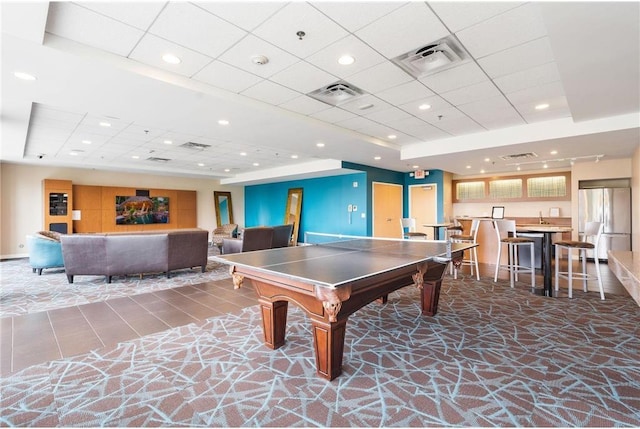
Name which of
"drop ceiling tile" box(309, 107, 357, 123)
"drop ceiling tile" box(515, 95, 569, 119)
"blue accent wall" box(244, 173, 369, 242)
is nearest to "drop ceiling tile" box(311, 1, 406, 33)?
"drop ceiling tile" box(309, 107, 357, 123)

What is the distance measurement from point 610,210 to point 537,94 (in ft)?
18.4

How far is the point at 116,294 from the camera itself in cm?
491

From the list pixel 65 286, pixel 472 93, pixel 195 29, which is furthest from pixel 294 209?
pixel 195 29

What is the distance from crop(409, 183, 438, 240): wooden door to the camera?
9.86 metres

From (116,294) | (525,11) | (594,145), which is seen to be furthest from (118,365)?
(594,145)

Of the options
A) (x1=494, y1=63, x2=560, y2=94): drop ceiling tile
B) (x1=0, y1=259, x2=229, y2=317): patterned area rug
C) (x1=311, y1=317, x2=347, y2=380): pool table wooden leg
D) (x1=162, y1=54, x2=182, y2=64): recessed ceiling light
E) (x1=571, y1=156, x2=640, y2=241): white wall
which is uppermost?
(x1=162, y1=54, x2=182, y2=64): recessed ceiling light

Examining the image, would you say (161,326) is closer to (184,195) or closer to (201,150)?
(201,150)

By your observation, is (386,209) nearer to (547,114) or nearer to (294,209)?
(294,209)

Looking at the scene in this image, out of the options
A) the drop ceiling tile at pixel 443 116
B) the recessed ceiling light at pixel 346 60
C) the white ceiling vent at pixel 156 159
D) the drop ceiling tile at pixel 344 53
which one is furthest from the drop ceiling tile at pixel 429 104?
the white ceiling vent at pixel 156 159

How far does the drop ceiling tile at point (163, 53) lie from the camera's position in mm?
2793

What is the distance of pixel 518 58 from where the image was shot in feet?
10.2

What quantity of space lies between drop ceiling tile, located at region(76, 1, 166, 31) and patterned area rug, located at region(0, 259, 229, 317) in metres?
4.00

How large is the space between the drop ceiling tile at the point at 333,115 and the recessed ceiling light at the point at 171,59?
222cm

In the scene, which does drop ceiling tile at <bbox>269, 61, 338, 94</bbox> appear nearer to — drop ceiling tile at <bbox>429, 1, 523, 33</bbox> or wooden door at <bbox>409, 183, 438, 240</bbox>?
drop ceiling tile at <bbox>429, 1, 523, 33</bbox>
